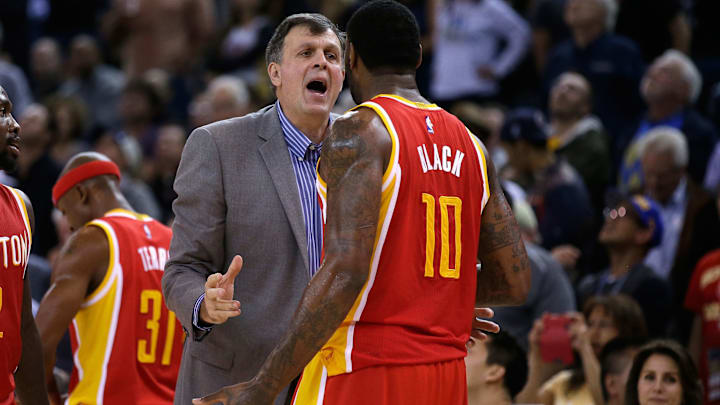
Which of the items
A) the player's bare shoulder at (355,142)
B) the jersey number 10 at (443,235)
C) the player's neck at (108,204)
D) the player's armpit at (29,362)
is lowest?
the player's armpit at (29,362)

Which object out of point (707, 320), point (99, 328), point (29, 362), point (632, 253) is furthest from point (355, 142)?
point (632, 253)

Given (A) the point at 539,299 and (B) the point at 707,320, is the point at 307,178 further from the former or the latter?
(B) the point at 707,320

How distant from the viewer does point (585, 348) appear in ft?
23.7

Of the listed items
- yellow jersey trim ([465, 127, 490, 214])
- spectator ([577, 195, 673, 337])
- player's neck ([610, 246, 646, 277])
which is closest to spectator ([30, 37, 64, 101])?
spectator ([577, 195, 673, 337])

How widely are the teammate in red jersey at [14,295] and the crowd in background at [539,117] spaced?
3104 mm

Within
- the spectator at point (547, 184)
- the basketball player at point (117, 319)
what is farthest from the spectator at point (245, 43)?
the basketball player at point (117, 319)

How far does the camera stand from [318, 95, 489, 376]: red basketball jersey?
3.98 m

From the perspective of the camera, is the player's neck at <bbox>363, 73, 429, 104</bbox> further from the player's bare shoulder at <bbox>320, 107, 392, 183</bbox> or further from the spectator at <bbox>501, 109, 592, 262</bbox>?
the spectator at <bbox>501, 109, 592, 262</bbox>

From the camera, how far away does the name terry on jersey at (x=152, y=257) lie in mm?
5676

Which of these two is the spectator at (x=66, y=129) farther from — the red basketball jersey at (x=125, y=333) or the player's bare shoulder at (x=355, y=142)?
the player's bare shoulder at (x=355, y=142)

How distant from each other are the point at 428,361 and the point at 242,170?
1265 millimetres

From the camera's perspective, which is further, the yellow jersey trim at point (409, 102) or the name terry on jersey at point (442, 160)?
the yellow jersey trim at point (409, 102)

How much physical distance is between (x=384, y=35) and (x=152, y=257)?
211 cm

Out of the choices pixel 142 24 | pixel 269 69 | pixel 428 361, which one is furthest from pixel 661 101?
pixel 142 24
